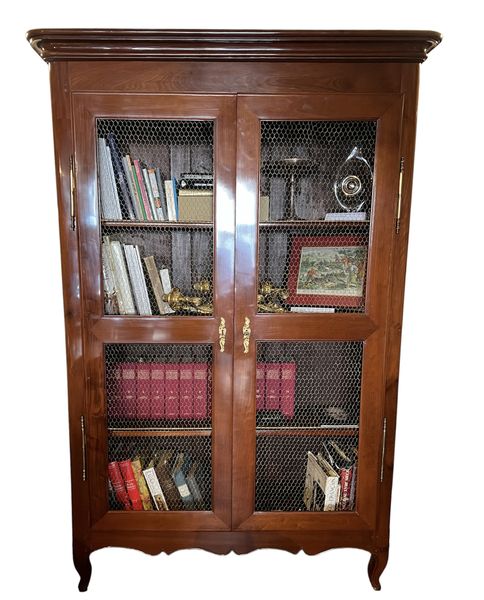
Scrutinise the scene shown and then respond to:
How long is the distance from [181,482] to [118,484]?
0.29 meters

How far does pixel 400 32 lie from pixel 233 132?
73cm

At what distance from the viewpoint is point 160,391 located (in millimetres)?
2061

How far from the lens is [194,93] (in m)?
1.81

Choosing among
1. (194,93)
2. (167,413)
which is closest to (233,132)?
(194,93)

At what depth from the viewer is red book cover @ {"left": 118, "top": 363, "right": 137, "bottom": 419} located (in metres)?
2.02

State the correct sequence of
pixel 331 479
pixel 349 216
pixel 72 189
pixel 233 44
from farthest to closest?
1. pixel 331 479
2. pixel 349 216
3. pixel 72 189
4. pixel 233 44

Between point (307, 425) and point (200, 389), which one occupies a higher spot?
point (200, 389)

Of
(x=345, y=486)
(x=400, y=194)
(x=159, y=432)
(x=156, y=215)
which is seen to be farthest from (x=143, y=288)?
(x=345, y=486)

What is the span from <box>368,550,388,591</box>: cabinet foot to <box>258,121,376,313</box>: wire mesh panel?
115cm

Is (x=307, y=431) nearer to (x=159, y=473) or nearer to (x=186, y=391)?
(x=186, y=391)

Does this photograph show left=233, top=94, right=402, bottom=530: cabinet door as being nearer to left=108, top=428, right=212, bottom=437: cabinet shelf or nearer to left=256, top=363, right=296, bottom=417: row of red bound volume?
left=256, top=363, right=296, bottom=417: row of red bound volume

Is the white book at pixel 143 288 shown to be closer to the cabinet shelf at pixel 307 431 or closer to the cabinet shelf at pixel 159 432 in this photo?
the cabinet shelf at pixel 159 432

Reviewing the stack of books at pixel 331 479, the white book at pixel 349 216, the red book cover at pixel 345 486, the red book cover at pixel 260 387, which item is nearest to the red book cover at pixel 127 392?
the red book cover at pixel 260 387

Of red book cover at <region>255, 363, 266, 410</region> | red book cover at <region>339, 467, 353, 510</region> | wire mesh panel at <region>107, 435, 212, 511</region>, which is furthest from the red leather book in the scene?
red book cover at <region>339, 467, 353, 510</region>
